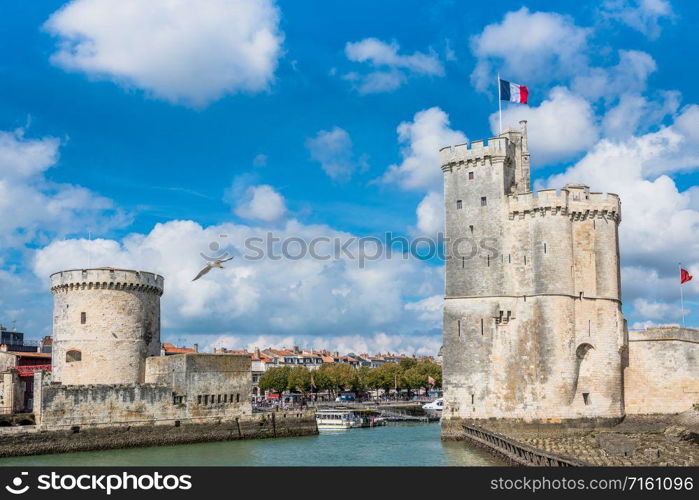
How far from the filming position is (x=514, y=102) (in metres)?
45.9

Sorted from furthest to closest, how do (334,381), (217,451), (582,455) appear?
(334,381), (217,451), (582,455)

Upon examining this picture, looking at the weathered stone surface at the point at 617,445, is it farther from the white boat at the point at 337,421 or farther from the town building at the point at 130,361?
the white boat at the point at 337,421

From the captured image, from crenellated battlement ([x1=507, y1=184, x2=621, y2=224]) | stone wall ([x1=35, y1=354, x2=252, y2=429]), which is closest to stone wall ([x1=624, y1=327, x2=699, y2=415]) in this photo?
crenellated battlement ([x1=507, y1=184, x2=621, y2=224])

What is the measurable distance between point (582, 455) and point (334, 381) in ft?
216

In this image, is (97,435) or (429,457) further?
(97,435)

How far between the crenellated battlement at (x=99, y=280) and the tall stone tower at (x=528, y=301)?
18.9 meters

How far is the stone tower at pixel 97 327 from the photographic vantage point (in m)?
46.6

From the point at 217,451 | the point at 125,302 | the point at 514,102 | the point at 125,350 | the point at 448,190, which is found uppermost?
the point at 514,102

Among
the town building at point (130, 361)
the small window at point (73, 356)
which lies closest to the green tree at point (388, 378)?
the town building at point (130, 361)

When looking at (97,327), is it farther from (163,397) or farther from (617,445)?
(617,445)

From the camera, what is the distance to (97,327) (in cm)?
4678

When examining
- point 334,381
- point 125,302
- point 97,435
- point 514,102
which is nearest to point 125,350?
point 125,302

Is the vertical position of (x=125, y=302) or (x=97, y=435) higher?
(x=125, y=302)
